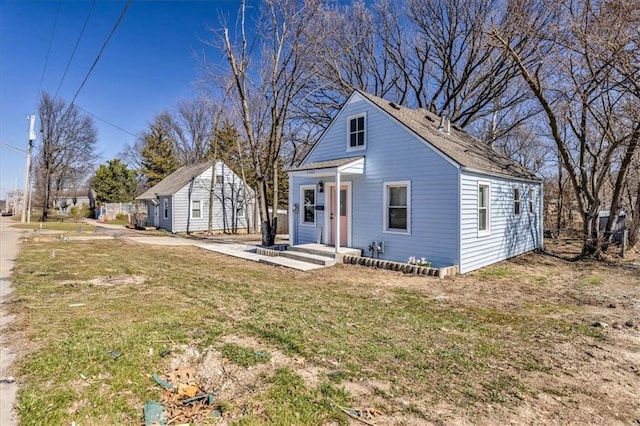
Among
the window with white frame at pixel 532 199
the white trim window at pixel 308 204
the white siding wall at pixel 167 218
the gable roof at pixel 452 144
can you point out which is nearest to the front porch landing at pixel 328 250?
the white trim window at pixel 308 204

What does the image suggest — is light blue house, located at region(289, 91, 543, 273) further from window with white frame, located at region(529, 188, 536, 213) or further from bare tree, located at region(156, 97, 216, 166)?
bare tree, located at region(156, 97, 216, 166)

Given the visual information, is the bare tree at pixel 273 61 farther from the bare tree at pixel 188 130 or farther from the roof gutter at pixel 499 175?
the bare tree at pixel 188 130

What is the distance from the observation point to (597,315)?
5.69 meters

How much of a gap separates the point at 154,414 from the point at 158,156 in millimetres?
37048

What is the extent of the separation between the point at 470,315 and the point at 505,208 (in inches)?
271

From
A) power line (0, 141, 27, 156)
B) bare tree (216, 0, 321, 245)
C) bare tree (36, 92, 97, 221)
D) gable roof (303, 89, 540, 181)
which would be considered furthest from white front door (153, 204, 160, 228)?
gable roof (303, 89, 540, 181)

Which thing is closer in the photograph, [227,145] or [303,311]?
[303,311]

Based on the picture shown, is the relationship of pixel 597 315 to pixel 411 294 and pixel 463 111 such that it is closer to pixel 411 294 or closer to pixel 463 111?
pixel 411 294

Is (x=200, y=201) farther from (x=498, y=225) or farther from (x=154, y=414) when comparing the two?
(x=154, y=414)

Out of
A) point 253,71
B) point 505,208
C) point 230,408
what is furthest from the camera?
point 253,71

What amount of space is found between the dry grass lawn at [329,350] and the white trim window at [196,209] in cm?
1563

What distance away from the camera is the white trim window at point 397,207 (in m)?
9.85

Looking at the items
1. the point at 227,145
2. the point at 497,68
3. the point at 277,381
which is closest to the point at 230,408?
the point at 277,381

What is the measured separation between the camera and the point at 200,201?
2362cm
